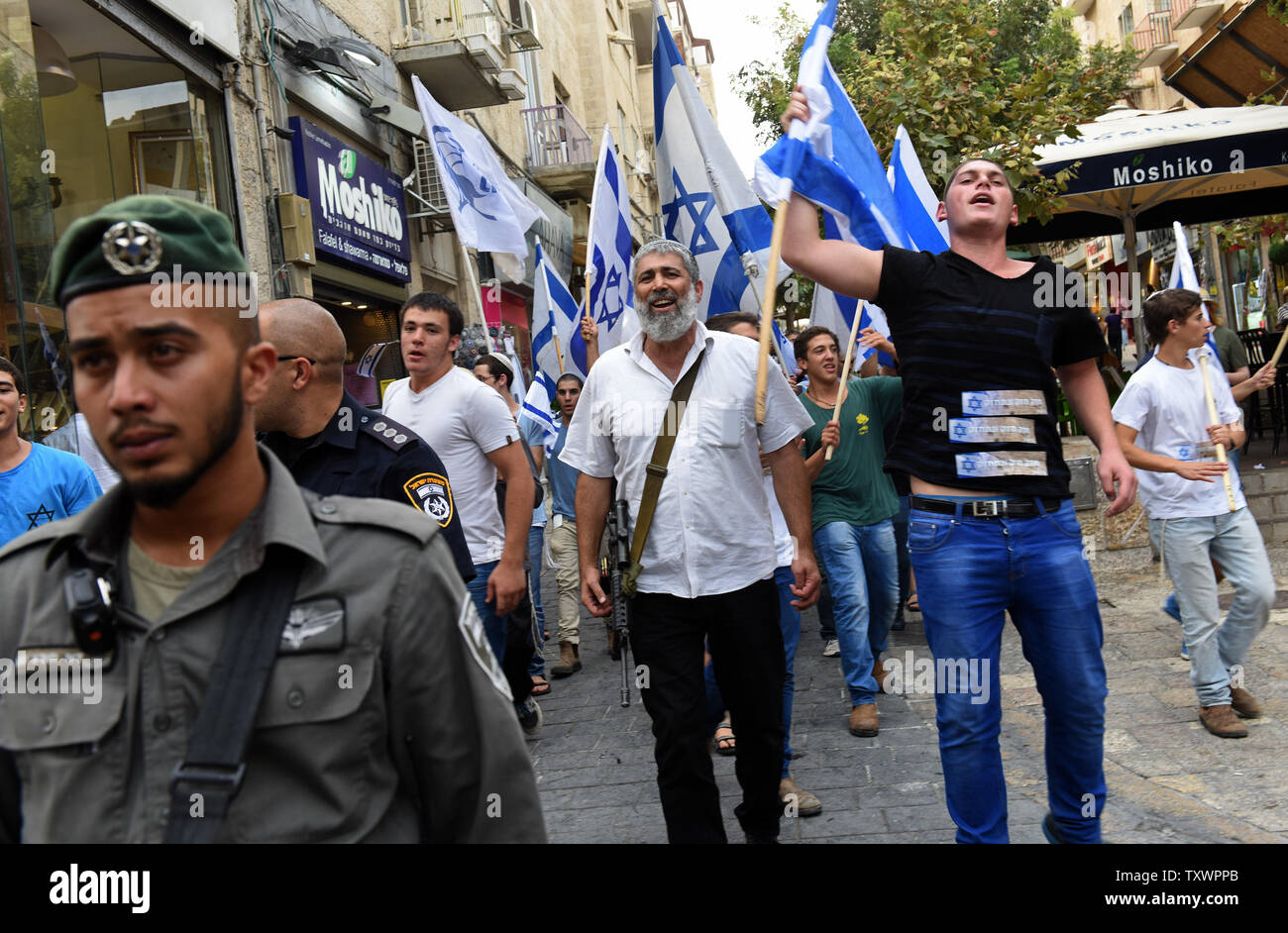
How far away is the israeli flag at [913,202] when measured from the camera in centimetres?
600

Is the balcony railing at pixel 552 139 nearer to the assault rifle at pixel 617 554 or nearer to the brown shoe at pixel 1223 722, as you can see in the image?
the assault rifle at pixel 617 554

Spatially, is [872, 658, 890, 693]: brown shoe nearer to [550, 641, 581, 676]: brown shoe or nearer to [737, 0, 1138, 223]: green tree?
[550, 641, 581, 676]: brown shoe

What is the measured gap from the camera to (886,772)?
505 centimetres

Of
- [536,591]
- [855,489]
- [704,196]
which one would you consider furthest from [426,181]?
[855,489]

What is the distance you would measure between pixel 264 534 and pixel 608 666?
645 centimetres

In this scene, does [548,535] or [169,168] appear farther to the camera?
[169,168]

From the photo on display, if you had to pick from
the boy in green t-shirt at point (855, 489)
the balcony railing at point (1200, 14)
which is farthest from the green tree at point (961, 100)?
the balcony railing at point (1200, 14)

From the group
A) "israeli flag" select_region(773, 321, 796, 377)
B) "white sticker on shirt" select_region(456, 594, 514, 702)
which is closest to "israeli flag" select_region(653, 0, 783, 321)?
"israeli flag" select_region(773, 321, 796, 377)

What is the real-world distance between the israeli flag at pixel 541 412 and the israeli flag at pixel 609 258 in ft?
3.31

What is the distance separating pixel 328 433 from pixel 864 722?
3190 mm

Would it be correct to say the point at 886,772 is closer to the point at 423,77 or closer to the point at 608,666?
the point at 608,666

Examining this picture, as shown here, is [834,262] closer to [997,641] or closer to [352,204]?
[997,641]

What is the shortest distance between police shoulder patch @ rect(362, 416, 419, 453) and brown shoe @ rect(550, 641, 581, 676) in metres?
4.17
